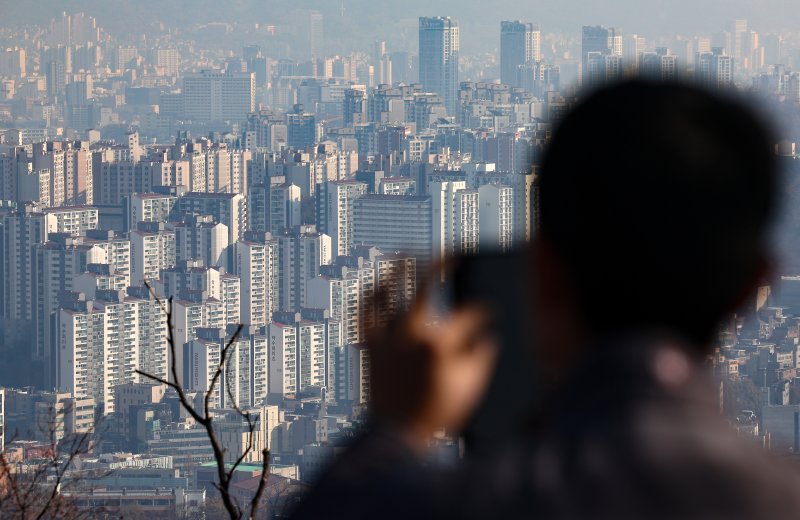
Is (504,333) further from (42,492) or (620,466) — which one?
(42,492)

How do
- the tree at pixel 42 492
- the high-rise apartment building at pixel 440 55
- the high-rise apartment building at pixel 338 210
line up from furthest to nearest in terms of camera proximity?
the high-rise apartment building at pixel 440 55, the high-rise apartment building at pixel 338 210, the tree at pixel 42 492

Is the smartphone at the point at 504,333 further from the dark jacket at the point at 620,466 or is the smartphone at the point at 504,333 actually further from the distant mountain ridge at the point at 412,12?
the distant mountain ridge at the point at 412,12

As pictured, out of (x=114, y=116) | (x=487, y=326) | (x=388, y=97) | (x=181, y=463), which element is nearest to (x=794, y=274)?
(x=181, y=463)

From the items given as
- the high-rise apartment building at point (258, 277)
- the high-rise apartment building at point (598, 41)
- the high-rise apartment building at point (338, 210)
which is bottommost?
the high-rise apartment building at point (258, 277)

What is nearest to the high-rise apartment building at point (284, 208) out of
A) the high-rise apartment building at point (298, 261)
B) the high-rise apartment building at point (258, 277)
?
the high-rise apartment building at point (298, 261)

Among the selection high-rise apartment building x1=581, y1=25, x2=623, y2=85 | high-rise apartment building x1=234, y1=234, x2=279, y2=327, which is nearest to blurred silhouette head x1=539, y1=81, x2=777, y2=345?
high-rise apartment building x1=234, y1=234, x2=279, y2=327

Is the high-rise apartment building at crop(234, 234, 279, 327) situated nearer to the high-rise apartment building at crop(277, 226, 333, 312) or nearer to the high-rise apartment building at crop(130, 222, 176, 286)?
the high-rise apartment building at crop(277, 226, 333, 312)

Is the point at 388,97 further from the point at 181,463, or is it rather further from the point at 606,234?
the point at 606,234

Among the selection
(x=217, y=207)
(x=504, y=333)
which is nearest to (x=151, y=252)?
(x=217, y=207)
